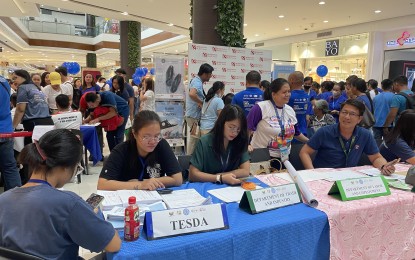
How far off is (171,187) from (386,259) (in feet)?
4.25

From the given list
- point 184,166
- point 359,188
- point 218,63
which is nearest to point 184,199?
point 184,166

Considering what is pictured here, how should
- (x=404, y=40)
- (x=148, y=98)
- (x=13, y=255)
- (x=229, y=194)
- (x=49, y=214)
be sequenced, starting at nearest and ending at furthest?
(x=13, y=255) < (x=49, y=214) < (x=229, y=194) < (x=148, y=98) < (x=404, y=40)

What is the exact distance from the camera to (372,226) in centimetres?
174

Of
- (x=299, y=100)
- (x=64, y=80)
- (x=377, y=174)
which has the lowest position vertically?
(x=377, y=174)

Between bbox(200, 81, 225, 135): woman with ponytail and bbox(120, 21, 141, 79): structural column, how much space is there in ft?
26.1

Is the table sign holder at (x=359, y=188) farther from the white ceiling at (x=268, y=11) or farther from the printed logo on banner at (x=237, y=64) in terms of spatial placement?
the white ceiling at (x=268, y=11)

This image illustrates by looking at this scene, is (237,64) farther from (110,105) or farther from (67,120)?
(67,120)

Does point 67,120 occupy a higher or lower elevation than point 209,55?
lower

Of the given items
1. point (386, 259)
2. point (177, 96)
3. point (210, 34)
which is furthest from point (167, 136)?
point (386, 259)

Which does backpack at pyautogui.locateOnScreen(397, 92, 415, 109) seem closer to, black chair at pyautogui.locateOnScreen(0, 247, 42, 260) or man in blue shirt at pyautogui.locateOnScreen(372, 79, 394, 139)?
man in blue shirt at pyautogui.locateOnScreen(372, 79, 394, 139)

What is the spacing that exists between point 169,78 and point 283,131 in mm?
2927

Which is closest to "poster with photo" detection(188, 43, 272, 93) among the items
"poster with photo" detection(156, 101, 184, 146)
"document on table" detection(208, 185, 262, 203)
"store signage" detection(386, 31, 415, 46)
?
"poster with photo" detection(156, 101, 184, 146)

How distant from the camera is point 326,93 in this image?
6293mm

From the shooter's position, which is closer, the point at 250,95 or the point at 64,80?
the point at 250,95
